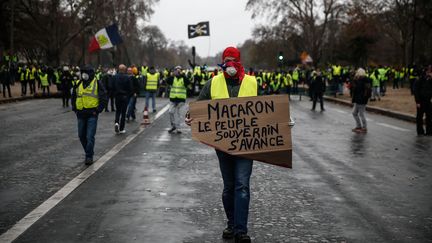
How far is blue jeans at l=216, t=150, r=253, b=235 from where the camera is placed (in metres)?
5.79

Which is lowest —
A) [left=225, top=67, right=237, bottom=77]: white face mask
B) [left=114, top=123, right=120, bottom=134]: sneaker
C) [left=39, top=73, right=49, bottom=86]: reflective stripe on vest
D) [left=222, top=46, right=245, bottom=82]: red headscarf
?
[left=114, top=123, right=120, bottom=134]: sneaker

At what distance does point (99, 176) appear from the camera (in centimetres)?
954

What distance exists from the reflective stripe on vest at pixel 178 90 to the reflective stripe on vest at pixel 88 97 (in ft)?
18.1

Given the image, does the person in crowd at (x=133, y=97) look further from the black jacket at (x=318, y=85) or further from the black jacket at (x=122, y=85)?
the black jacket at (x=318, y=85)

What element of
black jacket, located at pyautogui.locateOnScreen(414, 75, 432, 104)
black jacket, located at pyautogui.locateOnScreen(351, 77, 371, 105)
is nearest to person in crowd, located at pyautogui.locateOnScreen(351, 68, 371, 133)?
black jacket, located at pyautogui.locateOnScreen(351, 77, 371, 105)

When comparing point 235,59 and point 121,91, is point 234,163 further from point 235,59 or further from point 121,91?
point 121,91

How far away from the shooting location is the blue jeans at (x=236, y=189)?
579 centimetres

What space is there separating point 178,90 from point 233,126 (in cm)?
1065

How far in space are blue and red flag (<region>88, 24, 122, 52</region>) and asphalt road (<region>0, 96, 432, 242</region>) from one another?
653 inches

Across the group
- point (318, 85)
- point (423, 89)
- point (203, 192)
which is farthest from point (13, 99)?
point (203, 192)

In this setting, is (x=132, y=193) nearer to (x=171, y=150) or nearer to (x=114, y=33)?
(x=171, y=150)

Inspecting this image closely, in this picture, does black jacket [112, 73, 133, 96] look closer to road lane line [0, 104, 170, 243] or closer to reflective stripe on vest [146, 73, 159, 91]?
road lane line [0, 104, 170, 243]

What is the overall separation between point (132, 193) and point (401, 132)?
10909mm

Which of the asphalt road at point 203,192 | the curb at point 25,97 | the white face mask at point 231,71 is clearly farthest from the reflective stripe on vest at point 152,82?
the white face mask at point 231,71
